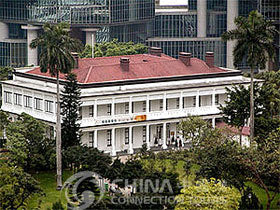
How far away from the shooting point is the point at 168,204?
70.9 meters

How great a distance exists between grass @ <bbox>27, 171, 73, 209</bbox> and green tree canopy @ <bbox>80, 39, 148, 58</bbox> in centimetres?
5372

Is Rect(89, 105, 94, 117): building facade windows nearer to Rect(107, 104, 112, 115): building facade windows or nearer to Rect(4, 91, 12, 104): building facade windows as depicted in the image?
Rect(107, 104, 112, 115): building facade windows

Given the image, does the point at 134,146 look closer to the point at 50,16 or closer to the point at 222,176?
the point at 222,176

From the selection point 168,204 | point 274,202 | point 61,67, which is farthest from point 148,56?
point 168,204

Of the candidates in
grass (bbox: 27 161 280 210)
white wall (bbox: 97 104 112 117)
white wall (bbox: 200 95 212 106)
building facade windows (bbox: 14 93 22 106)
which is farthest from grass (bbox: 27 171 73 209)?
white wall (bbox: 200 95 212 106)

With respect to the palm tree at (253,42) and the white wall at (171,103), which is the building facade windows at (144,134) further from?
the palm tree at (253,42)

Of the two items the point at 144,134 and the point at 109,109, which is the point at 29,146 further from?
the point at 144,134

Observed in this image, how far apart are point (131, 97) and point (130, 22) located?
68.2m

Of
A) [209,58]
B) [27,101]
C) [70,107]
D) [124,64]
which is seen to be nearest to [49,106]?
[27,101]

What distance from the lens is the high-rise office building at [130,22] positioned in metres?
163

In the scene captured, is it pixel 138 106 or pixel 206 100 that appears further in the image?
pixel 206 100

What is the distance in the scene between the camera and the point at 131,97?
102 m

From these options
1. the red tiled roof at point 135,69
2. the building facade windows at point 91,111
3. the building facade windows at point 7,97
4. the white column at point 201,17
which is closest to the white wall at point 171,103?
the red tiled roof at point 135,69

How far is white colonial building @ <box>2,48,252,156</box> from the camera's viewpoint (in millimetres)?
100500
